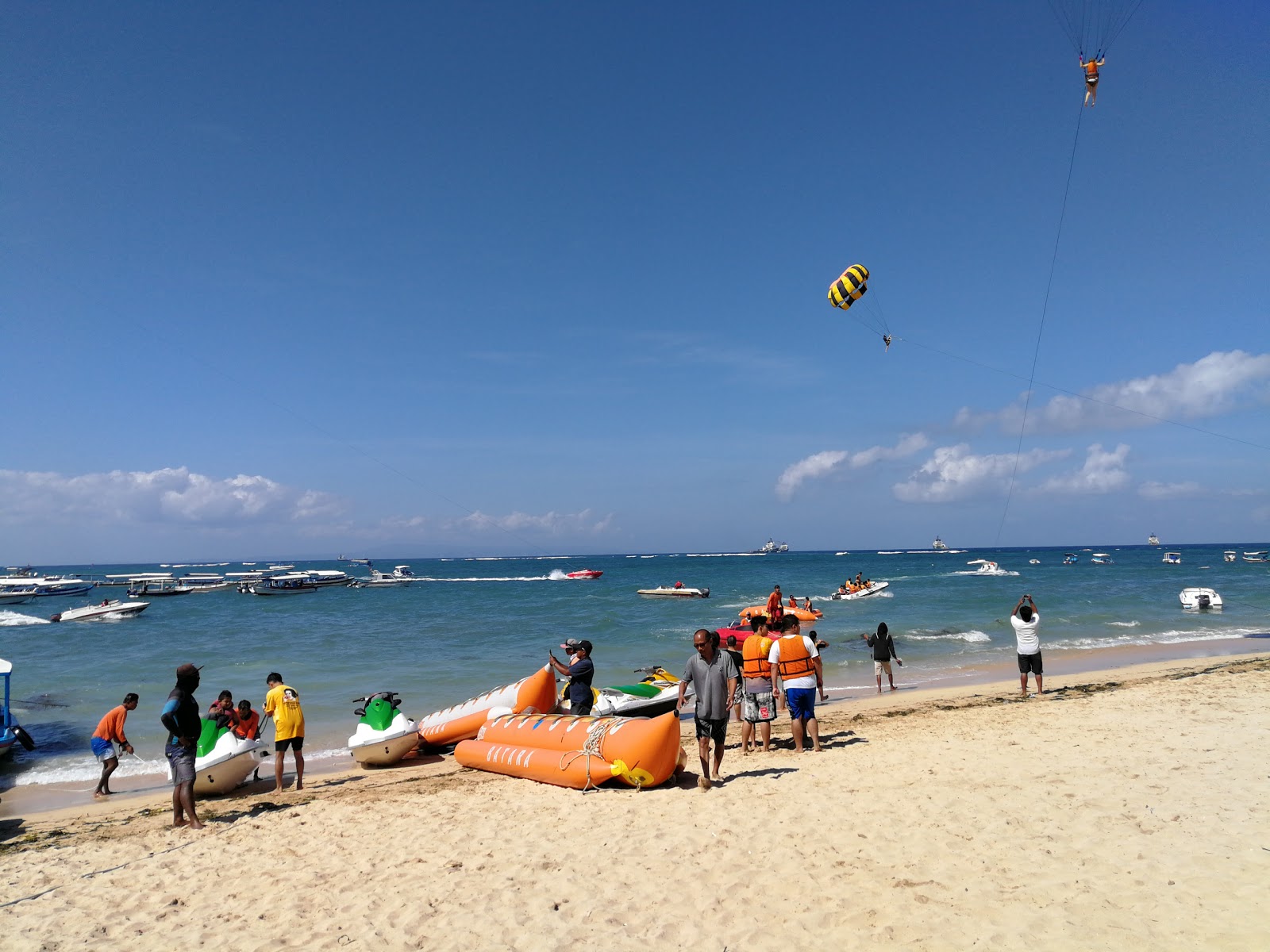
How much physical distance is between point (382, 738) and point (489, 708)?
142 cm

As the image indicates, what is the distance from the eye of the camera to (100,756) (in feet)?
30.6

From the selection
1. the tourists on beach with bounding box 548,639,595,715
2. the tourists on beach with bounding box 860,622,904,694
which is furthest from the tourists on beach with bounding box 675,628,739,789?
the tourists on beach with bounding box 860,622,904,694

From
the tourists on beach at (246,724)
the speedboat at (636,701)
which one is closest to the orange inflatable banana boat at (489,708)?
the speedboat at (636,701)

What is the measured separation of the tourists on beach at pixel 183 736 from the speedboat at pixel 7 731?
577 centimetres

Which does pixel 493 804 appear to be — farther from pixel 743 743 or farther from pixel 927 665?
pixel 927 665

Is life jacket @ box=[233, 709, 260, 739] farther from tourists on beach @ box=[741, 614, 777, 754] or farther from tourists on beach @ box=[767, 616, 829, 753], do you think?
tourists on beach @ box=[767, 616, 829, 753]

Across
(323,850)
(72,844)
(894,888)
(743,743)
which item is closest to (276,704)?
(72,844)

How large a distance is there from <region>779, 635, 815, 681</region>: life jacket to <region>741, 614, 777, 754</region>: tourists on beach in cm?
20

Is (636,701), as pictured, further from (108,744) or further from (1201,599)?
Answer: (1201,599)

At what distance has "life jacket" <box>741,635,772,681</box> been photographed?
8.62m

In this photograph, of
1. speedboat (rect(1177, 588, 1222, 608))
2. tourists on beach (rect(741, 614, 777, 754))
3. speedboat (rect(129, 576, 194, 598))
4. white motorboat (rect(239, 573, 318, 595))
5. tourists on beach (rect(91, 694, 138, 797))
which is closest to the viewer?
tourists on beach (rect(741, 614, 777, 754))

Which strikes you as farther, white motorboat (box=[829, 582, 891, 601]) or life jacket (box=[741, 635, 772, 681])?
white motorboat (box=[829, 582, 891, 601])

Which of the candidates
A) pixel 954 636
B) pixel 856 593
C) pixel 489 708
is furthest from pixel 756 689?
pixel 856 593

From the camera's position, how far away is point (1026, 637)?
37.7ft
